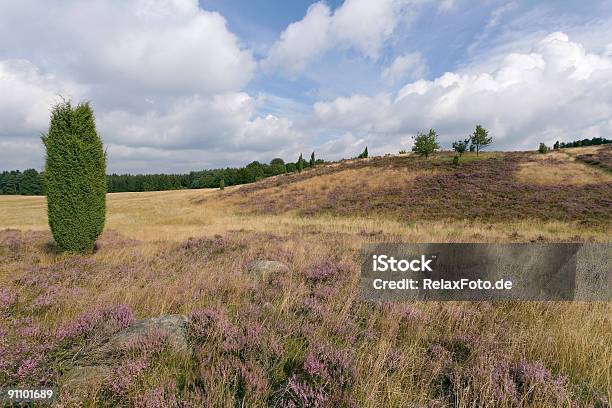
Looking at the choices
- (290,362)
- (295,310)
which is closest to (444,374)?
(290,362)

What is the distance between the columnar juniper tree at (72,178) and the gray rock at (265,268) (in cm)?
740

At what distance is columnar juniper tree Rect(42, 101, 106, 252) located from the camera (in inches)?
396

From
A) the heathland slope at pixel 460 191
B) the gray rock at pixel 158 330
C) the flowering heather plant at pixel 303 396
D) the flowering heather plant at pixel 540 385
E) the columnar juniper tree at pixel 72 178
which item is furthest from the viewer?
the heathland slope at pixel 460 191

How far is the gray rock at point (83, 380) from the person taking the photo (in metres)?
2.53

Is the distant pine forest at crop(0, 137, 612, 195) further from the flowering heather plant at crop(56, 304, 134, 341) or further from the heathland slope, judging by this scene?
the flowering heather plant at crop(56, 304, 134, 341)

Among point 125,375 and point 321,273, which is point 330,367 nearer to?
point 125,375

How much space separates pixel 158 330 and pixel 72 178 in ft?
32.6

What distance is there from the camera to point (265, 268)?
23.0ft

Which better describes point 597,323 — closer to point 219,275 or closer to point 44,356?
point 219,275

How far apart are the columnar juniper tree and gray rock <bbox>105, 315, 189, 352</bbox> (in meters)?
8.86

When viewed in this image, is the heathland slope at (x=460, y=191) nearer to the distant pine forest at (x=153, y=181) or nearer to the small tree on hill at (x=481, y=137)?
the small tree on hill at (x=481, y=137)

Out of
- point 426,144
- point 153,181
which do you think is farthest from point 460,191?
point 153,181

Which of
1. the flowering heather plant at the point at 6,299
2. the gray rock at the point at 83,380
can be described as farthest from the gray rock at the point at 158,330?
the flowering heather plant at the point at 6,299

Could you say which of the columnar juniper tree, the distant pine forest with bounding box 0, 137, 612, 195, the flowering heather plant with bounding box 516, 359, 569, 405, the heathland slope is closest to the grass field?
the flowering heather plant with bounding box 516, 359, 569, 405
